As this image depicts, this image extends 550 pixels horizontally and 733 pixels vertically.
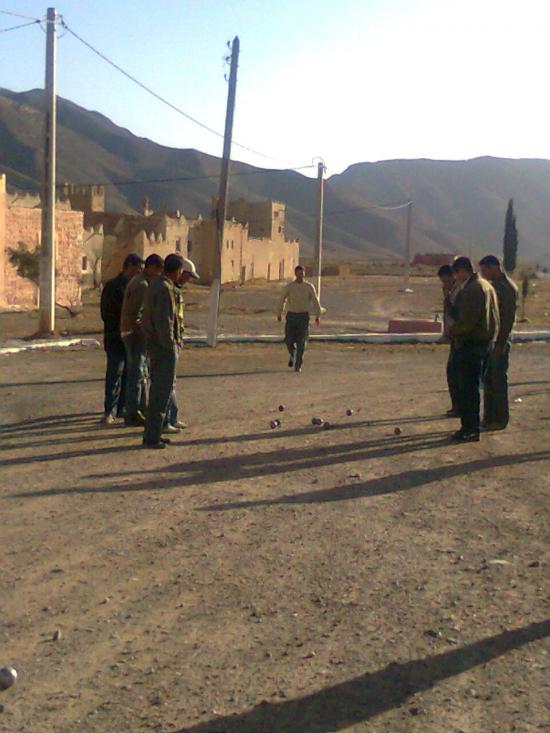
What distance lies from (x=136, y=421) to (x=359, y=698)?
21.1ft

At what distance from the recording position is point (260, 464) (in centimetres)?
856

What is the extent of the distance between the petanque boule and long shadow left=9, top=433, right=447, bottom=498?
3.29 meters

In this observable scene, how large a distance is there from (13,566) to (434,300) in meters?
44.7

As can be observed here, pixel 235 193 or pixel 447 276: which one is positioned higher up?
pixel 235 193

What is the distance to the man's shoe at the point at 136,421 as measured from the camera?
10.1 meters

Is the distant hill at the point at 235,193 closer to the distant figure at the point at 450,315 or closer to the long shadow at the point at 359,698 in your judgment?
the distant figure at the point at 450,315

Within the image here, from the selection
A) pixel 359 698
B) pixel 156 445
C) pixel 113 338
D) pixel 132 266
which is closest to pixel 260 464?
pixel 156 445

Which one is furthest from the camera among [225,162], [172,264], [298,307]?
[225,162]

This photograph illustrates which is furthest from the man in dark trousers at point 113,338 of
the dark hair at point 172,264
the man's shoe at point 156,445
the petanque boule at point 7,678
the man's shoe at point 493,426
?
the petanque boule at point 7,678

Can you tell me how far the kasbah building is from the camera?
37.0 meters

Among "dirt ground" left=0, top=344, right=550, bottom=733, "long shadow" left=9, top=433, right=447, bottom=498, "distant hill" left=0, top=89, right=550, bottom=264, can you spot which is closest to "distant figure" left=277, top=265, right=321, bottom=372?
"dirt ground" left=0, top=344, right=550, bottom=733

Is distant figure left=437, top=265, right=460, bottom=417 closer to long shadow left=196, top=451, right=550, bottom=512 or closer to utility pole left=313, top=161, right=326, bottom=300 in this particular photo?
long shadow left=196, top=451, right=550, bottom=512

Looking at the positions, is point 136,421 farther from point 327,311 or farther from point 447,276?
point 327,311

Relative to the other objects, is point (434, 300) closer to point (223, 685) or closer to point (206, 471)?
point (206, 471)
